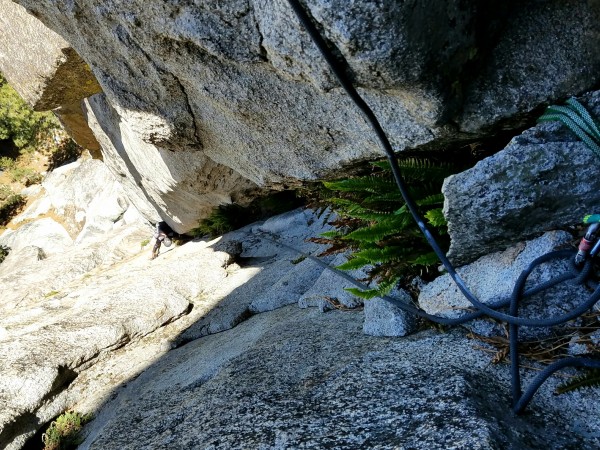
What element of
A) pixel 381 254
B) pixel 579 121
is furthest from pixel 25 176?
pixel 579 121

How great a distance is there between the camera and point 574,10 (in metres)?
2.19

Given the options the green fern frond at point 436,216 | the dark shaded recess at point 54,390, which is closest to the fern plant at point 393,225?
the green fern frond at point 436,216

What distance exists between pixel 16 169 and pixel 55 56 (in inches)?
745

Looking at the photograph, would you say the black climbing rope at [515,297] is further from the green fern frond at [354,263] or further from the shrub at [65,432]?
the shrub at [65,432]

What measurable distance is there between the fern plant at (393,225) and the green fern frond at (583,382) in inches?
40.6

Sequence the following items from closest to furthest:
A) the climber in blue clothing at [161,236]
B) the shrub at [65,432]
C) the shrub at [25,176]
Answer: the shrub at [65,432], the climber in blue clothing at [161,236], the shrub at [25,176]

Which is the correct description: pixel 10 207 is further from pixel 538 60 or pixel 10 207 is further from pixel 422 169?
pixel 538 60

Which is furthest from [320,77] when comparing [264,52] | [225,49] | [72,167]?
[72,167]

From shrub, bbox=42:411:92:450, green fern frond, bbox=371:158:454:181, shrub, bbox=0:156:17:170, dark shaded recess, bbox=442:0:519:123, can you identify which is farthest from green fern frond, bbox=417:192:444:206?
shrub, bbox=0:156:17:170

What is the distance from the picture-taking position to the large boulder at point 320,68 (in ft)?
7.02

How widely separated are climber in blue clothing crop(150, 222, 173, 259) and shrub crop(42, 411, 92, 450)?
17.8ft

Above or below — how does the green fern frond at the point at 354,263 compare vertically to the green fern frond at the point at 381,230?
below

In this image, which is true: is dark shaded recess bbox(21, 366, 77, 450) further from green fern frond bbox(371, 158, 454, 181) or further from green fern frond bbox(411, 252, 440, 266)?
green fern frond bbox(371, 158, 454, 181)

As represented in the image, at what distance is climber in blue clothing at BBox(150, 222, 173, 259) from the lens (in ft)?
33.0
